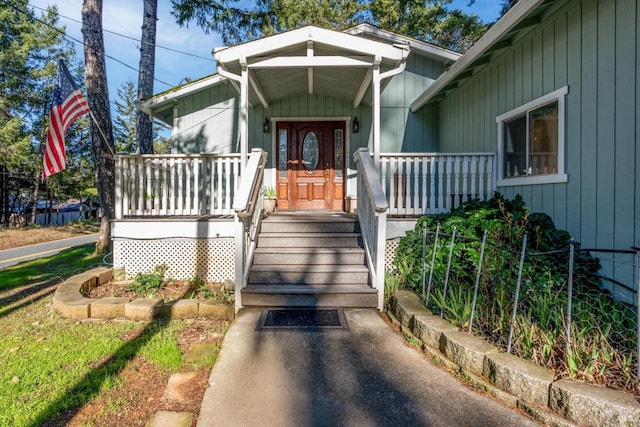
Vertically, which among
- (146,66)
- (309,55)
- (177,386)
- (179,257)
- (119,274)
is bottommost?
(177,386)

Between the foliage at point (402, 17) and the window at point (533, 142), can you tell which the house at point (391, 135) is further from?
the foliage at point (402, 17)

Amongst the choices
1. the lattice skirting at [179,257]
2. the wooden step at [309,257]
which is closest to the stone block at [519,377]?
the wooden step at [309,257]

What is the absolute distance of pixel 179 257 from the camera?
17.2 ft

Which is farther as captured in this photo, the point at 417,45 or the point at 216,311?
the point at 417,45

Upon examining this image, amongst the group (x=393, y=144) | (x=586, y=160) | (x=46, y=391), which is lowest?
(x=46, y=391)

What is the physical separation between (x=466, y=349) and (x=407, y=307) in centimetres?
94

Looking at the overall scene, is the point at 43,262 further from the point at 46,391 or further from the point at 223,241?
the point at 46,391

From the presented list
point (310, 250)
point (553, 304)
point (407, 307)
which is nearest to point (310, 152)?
point (310, 250)

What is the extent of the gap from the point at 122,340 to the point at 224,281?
1.94m

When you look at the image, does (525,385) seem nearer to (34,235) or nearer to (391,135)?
(391,135)

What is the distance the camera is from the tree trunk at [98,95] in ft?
22.1

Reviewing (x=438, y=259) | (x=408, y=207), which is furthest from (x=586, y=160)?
(x=408, y=207)

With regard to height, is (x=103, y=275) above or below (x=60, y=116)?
below

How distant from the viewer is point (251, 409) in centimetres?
225
